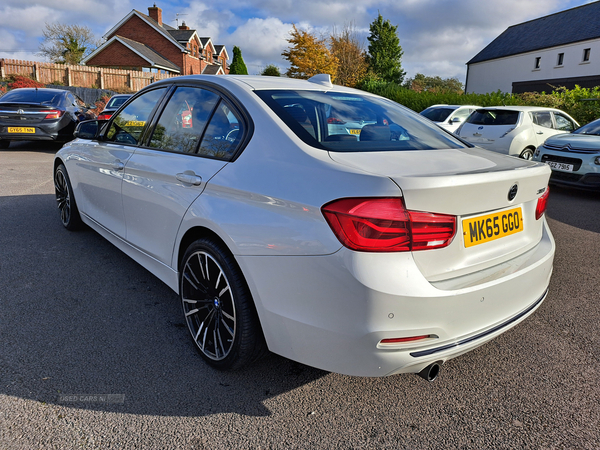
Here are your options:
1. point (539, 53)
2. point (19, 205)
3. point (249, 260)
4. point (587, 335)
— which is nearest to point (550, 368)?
point (587, 335)

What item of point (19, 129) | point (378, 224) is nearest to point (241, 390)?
point (378, 224)

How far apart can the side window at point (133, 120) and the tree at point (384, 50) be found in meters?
55.8

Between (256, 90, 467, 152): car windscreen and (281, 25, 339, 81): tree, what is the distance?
128ft

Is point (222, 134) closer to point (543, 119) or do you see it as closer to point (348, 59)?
point (543, 119)

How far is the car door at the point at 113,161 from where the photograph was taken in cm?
347

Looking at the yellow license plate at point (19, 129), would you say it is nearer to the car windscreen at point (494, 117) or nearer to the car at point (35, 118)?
the car at point (35, 118)

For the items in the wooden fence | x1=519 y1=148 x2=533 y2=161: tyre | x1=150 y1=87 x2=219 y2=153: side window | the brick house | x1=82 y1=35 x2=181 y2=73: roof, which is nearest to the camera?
x1=150 y1=87 x2=219 y2=153: side window

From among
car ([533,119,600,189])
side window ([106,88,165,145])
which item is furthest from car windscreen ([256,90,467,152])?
car ([533,119,600,189])

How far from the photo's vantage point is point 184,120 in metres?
2.96

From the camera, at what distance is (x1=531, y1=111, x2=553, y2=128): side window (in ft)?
34.9

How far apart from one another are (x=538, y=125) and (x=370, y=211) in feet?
34.4

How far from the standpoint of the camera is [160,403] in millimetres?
2254

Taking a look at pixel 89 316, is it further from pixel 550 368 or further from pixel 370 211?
pixel 550 368

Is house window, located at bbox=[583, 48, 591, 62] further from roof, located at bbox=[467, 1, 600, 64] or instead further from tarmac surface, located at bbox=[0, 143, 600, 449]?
tarmac surface, located at bbox=[0, 143, 600, 449]
